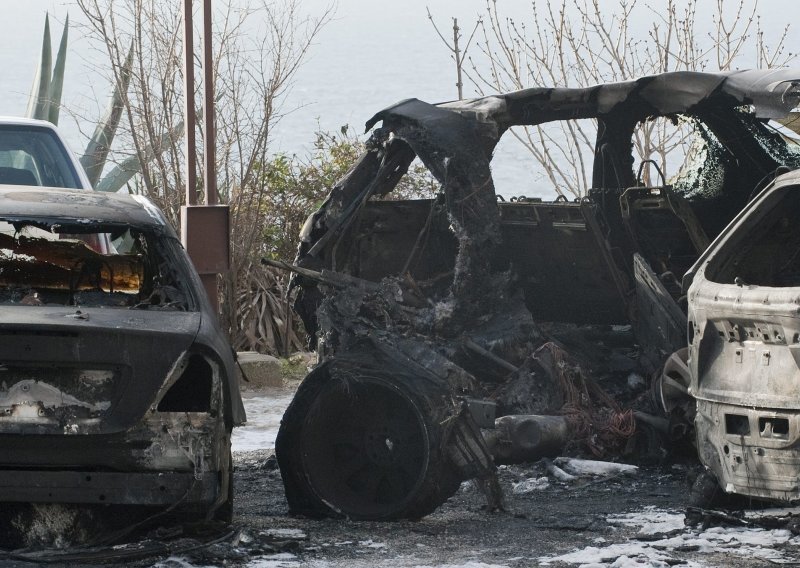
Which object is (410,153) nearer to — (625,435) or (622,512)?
(625,435)

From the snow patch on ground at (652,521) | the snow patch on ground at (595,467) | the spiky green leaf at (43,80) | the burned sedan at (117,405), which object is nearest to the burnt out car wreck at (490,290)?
the snow patch on ground at (595,467)

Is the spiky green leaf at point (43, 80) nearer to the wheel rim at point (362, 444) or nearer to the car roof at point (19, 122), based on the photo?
the car roof at point (19, 122)

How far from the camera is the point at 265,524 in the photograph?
6555 millimetres

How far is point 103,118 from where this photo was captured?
1480 cm

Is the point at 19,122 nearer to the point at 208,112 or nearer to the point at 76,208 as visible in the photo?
the point at 208,112

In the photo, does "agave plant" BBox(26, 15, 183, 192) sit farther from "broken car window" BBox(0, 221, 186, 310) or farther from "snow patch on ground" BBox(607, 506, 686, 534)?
"snow patch on ground" BBox(607, 506, 686, 534)

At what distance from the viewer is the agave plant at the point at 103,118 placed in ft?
44.6

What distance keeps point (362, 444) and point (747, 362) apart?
2.04m

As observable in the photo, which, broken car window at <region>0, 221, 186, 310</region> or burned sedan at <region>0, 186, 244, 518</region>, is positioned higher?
broken car window at <region>0, 221, 186, 310</region>

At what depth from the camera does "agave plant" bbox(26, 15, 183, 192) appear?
13594 millimetres

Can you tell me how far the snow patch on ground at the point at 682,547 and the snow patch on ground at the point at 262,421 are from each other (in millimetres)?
2965

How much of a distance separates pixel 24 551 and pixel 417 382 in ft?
7.66

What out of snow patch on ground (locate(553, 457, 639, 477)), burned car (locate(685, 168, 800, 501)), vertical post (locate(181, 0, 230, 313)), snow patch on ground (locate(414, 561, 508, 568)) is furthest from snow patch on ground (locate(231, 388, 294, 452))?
burned car (locate(685, 168, 800, 501))

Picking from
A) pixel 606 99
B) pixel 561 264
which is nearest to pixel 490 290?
pixel 561 264
